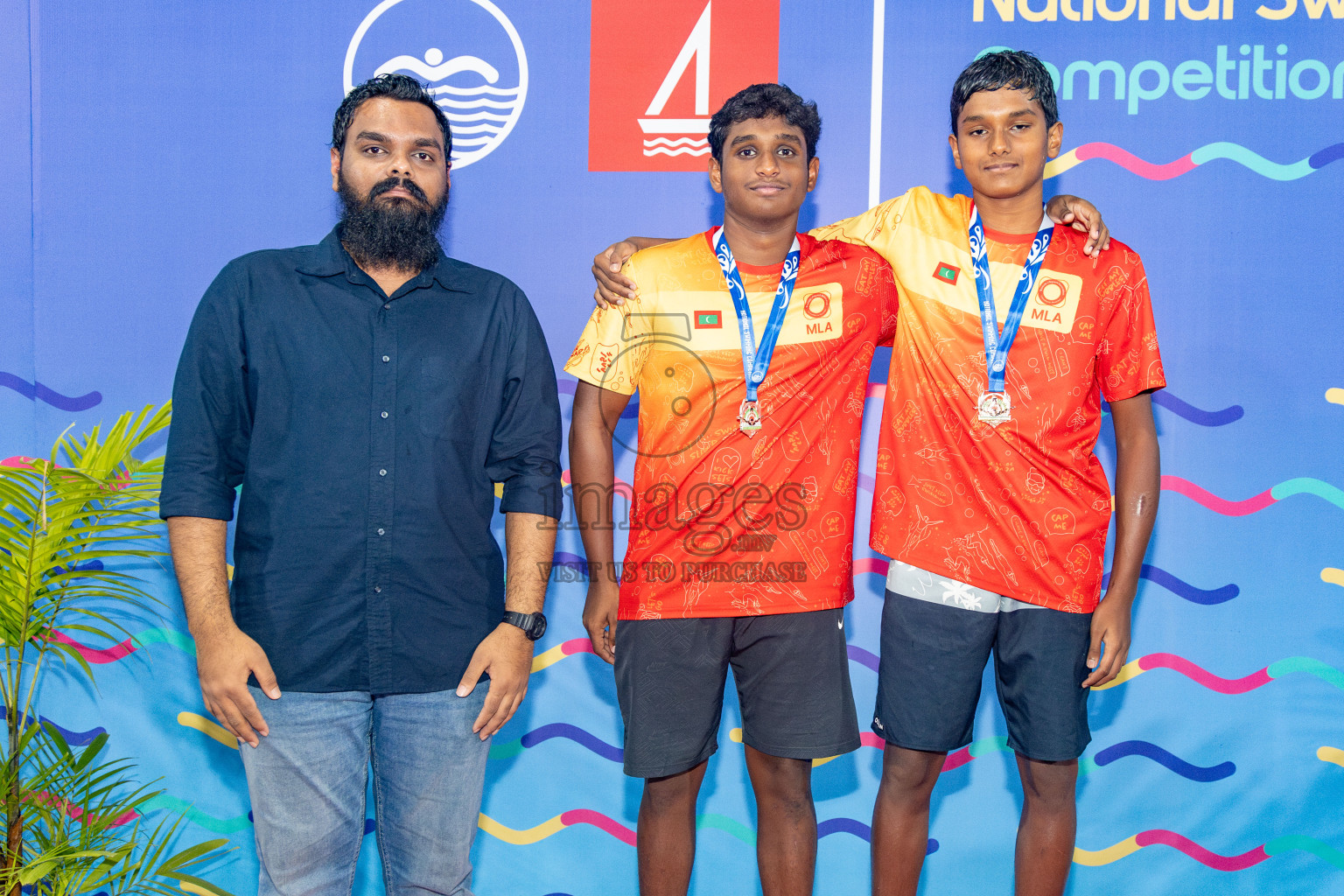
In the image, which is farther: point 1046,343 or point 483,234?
Answer: point 483,234

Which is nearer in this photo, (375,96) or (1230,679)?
(375,96)

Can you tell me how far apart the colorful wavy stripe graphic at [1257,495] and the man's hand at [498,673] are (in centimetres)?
194

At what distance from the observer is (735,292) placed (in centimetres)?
210

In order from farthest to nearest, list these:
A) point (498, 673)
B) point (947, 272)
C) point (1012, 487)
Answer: point (947, 272)
point (1012, 487)
point (498, 673)

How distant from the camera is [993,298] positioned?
2098 millimetres

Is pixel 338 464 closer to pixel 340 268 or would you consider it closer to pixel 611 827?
pixel 340 268

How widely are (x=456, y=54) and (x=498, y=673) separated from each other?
188 cm

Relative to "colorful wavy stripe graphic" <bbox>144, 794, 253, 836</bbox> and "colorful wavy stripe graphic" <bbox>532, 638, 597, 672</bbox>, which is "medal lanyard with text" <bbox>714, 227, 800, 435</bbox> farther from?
"colorful wavy stripe graphic" <bbox>144, 794, 253, 836</bbox>

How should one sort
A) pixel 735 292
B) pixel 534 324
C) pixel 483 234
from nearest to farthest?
1. pixel 534 324
2. pixel 735 292
3. pixel 483 234

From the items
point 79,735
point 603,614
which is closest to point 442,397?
point 603,614

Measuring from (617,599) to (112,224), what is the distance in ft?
6.53

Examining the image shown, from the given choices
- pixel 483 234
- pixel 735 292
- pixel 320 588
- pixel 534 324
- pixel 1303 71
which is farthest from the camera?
pixel 483 234

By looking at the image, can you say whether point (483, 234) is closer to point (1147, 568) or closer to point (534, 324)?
point (534, 324)

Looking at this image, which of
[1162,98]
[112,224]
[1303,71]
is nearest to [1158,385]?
[1162,98]
